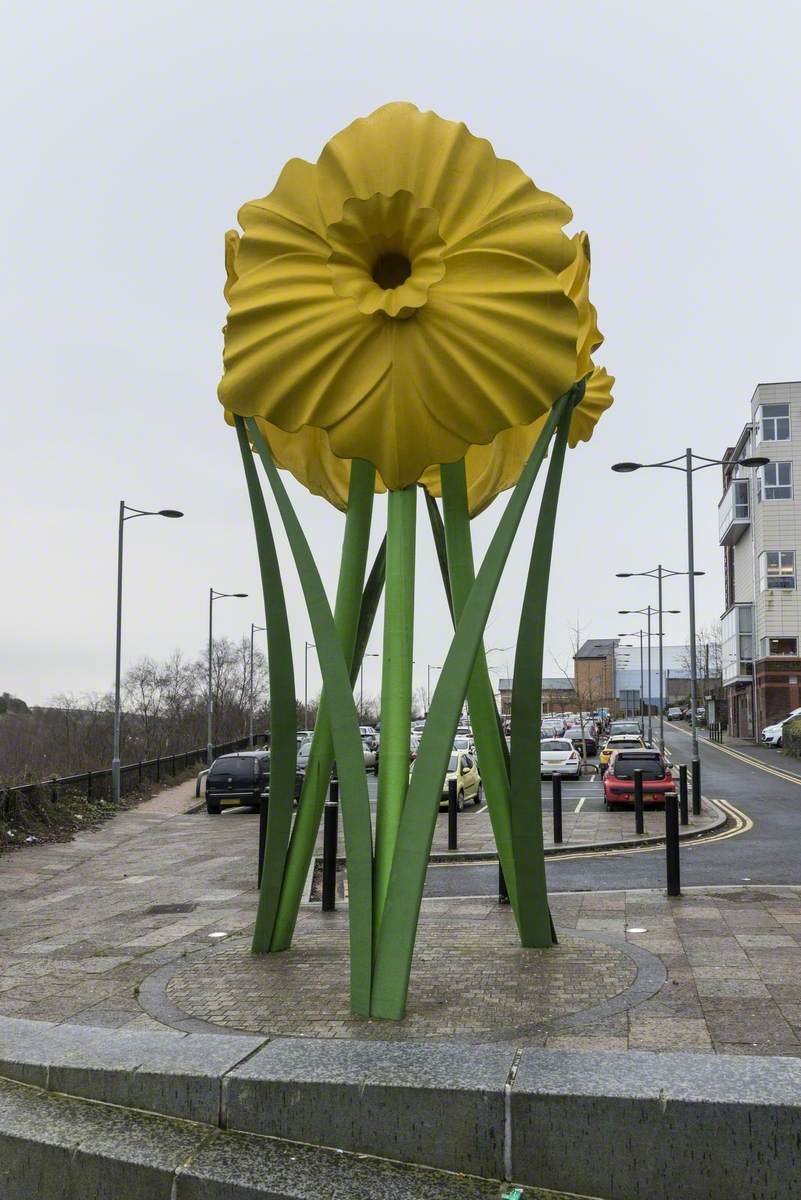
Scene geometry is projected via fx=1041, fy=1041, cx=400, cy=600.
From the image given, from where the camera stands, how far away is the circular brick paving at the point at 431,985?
6.16 meters

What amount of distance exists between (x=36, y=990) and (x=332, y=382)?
15.9 ft

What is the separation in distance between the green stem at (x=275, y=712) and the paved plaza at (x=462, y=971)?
50cm

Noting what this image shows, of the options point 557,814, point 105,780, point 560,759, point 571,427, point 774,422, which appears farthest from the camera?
point 774,422

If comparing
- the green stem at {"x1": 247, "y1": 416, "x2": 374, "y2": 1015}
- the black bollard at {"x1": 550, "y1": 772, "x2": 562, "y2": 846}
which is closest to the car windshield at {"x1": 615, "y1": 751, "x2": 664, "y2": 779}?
the black bollard at {"x1": 550, "y1": 772, "x2": 562, "y2": 846}

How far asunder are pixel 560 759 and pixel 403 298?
87.7ft

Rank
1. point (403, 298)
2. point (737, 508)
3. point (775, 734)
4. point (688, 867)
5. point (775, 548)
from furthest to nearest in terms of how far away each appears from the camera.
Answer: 1. point (737, 508)
2. point (775, 548)
3. point (775, 734)
4. point (688, 867)
5. point (403, 298)

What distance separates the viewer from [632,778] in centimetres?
2327

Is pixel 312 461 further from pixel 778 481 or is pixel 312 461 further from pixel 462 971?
pixel 778 481

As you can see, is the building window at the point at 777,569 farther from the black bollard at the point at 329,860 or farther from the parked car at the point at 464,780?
the black bollard at the point at 329,860

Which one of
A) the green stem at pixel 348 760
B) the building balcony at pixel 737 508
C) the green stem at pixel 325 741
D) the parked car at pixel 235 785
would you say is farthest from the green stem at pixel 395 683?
the building balcony at pixel 737 508

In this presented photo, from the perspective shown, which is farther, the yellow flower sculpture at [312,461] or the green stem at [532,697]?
the yellow flower sculpture at [312,461]

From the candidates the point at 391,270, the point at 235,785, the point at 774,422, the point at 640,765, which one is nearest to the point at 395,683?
the point at 391,270

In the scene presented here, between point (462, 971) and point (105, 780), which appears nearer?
point (462, 971)

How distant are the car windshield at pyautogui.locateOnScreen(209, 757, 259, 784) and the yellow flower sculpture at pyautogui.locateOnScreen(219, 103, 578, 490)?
18.9 m
